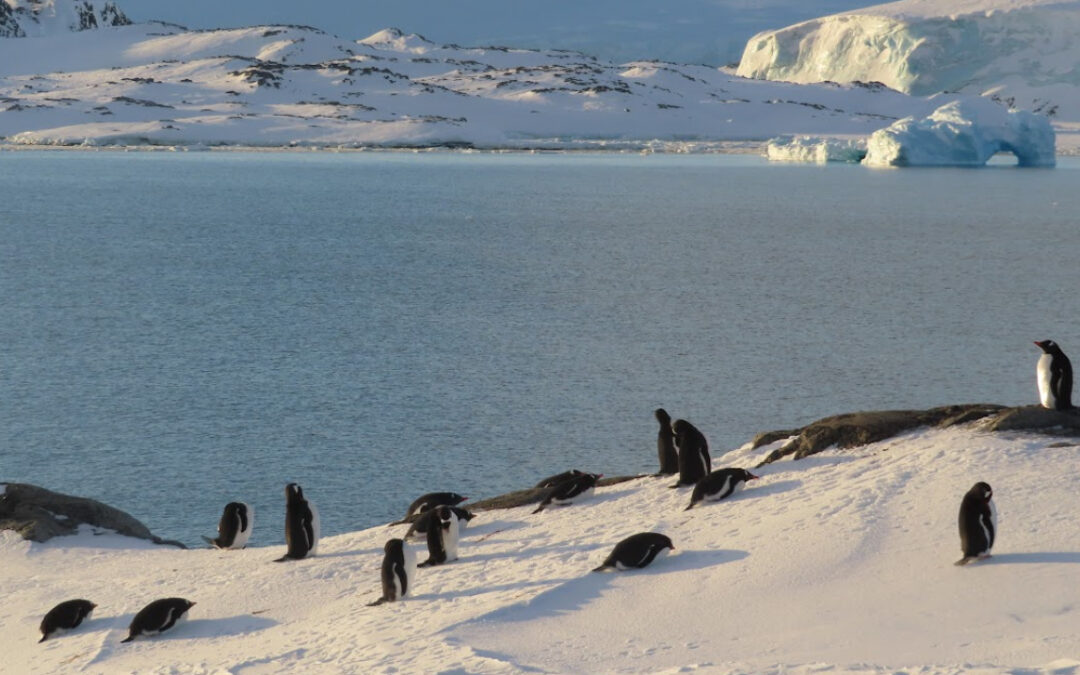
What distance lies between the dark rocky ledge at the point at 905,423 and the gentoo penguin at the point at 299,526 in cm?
372

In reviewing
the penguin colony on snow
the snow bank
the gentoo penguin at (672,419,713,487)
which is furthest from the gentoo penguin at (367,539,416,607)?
the snow bank

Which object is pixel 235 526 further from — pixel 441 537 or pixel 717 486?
pixel 717 486

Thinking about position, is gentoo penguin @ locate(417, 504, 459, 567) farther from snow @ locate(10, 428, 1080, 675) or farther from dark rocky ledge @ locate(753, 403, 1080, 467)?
dark rocky ledge @ locate(753, 403, 1080, 467)

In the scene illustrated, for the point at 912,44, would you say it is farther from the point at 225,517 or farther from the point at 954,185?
the point at 225,517

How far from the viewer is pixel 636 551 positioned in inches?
370

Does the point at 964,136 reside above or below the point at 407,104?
below

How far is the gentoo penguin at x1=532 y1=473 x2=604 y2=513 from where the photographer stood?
11.9 meters

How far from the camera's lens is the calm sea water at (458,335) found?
1709 cm

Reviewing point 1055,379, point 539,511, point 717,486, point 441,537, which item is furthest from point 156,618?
point 1055,379

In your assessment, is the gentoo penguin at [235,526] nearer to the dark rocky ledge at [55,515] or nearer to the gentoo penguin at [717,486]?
the dark rocky ledge at [55,515]

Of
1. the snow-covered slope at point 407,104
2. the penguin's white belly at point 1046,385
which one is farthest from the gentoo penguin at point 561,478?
the snow-covered slope at point 407,104

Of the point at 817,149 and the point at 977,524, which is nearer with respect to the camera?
the point at 977,524

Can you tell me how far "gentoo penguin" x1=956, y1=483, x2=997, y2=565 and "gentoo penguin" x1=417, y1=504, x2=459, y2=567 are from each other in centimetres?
370

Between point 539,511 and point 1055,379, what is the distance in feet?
14.0
